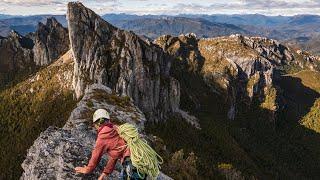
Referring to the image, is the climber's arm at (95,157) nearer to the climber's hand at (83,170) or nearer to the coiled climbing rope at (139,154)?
the climber's hand at (83,170)

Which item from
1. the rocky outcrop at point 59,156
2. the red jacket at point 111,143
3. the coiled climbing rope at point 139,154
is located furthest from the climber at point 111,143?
the rocky outcrop at point 59,156

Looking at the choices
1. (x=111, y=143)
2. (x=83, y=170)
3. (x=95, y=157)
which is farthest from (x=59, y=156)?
(x=111, y=143)

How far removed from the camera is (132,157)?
2442 cm

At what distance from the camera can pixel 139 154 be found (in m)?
24.6

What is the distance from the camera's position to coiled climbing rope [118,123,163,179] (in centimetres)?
2444

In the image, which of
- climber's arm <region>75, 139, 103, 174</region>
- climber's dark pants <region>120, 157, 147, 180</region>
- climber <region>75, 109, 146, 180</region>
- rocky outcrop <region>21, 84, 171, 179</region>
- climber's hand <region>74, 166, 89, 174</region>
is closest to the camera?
climber's dark pants <region>120, 157, 147, 180</region>

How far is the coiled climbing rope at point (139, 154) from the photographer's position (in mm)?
24438

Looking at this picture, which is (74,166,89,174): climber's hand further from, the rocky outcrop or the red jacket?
the red jacket

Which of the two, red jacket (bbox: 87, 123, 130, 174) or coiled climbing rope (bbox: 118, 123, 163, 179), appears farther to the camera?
red jacket (bbox: 87, 123, 130, 174)

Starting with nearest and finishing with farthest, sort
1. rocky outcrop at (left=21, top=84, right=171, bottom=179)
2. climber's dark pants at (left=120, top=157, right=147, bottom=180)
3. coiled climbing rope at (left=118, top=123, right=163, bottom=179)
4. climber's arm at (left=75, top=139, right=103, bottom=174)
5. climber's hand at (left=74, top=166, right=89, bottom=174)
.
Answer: coiled climbing rope at (left=118, top=123, right=163, bottom=179) → climber's dark pants at (left=120, top=157, right=147, bottom=180) → climber's arm at (left=75, top=139, right=103, bottom=174) → climber's hand at (left=74, top=166, right=89, bottom=174) → rocky outcrop at (left=21, top=84, right=171, bottom=179)

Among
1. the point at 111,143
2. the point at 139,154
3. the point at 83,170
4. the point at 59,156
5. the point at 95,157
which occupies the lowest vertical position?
the point at 59,156

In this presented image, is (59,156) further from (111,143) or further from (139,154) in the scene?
(139,154)

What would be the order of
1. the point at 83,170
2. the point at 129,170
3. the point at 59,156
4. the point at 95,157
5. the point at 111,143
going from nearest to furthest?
the point at 129,170 < the point at 111,143 < the point at 95,157 < the point at 83,170 < the point at 59,156

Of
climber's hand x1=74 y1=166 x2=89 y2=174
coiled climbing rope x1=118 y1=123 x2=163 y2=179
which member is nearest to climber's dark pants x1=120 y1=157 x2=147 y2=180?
coiled climbing rope x1=118 y1=123 x2=163 y2=179
